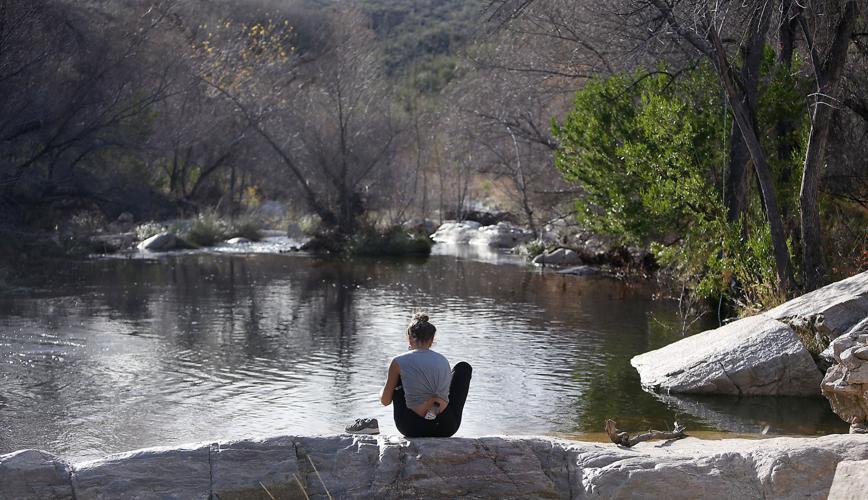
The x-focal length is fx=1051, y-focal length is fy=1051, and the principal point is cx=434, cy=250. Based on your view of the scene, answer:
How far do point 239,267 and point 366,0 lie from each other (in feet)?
207

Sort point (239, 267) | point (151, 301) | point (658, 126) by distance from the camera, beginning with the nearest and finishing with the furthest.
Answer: point (658, 126)
point (151, 301)
point (239, 267)

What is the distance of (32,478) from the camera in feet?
20.6

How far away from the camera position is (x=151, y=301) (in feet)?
60.3

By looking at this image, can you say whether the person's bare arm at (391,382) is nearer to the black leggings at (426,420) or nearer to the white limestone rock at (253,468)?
the black leggings at (426,420)

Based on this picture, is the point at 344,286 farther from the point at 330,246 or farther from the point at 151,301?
the point at 330,246

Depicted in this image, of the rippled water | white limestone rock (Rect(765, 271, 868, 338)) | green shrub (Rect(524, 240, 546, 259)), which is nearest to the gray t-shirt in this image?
the rippled water

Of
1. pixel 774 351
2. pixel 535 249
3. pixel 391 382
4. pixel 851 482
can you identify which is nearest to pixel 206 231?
pixel 535 249

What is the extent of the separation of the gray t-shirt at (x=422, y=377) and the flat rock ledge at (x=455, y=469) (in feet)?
1.32

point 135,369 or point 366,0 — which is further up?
point 366,0

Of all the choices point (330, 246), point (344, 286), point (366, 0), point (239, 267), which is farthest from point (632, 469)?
point (366, 0)

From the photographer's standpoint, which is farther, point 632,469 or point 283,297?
point 283,297

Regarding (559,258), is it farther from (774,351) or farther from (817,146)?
(774,351)

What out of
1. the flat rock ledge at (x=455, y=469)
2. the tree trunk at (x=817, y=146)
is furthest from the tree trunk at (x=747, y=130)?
the flat rock ledge at (x=455, y=469)

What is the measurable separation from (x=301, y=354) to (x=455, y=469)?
7057 millimetres
